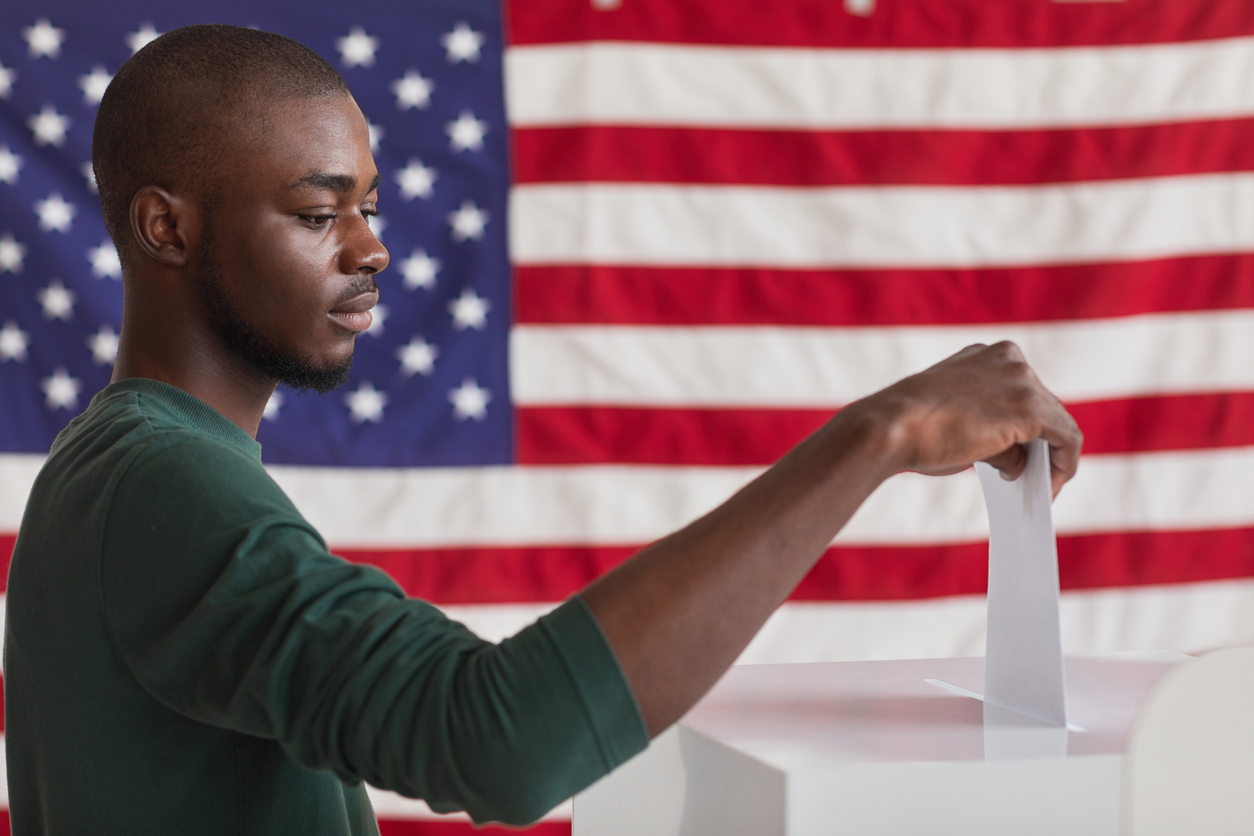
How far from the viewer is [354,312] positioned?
833mm

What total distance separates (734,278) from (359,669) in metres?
1.44

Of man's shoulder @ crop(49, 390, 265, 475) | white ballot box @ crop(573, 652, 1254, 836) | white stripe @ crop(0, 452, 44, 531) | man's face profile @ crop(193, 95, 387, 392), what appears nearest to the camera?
white ballot box @ crop(573, 652, 1254, 836)

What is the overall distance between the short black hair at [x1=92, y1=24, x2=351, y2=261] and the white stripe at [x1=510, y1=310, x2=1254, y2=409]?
3.28 feet

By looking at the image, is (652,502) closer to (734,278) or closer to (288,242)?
(734,278)

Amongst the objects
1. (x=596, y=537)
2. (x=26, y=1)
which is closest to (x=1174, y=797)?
(x=596, y=537)

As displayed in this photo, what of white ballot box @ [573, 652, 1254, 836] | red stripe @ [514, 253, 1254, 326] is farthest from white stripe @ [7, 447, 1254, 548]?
white ballot box @ [573, 652, 1254, 836]

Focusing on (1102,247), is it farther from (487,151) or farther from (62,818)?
(62,818)

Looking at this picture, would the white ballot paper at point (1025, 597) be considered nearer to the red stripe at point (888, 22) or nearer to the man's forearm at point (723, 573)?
the man's forearm at point (723, 573)

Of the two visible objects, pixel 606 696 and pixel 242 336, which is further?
pixel 242 336

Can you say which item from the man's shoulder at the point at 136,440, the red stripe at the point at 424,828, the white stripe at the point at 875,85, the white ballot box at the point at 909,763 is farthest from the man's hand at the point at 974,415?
the red stripe at the point at 424,828

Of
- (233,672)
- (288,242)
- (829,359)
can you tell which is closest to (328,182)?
(288,242)

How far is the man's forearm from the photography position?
505 mm

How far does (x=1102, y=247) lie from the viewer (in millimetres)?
1891

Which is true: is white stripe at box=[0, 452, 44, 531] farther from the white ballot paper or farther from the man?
the white ballot paper
